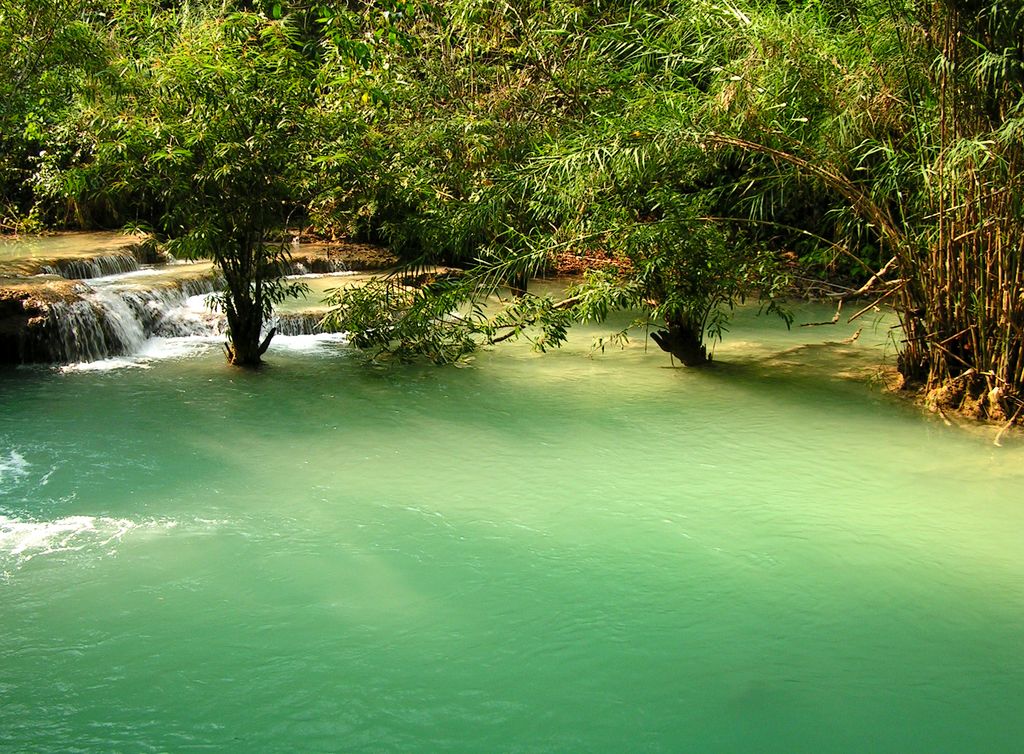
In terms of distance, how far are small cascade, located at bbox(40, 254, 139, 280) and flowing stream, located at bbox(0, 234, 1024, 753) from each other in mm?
3038

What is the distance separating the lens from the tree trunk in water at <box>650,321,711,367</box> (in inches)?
320

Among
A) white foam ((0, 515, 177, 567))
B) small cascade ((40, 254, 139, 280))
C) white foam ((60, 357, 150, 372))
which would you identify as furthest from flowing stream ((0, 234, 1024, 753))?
small cascade ((40, 254, 139, 280))

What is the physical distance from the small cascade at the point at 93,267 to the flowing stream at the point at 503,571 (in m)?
3.04

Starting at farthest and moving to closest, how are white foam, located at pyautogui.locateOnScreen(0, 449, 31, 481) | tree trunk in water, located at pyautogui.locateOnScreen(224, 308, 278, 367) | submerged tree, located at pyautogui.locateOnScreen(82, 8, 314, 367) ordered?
tree trunk in water, located at pyautogui.locateOnScreen(224, 308, 278, 367) → submerged tree, located at pyautogui.locateOnScreen(82, 8, 314, 367) → white foam, located at pyautogui.locateOnScreen(0, 449, 31, 481)

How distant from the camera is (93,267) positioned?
425 inches

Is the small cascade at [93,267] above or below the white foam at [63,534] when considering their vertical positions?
above

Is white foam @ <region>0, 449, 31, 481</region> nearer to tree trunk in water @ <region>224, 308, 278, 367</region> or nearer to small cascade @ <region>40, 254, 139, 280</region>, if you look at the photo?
tree trunk in water @ <region>224, 308, 278, 367</region>

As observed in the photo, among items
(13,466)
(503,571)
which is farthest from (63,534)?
(503,571)

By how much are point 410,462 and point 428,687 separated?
2.52m

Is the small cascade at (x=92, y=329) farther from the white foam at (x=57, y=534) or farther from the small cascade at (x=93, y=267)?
the white foam at (x=57, y=534)

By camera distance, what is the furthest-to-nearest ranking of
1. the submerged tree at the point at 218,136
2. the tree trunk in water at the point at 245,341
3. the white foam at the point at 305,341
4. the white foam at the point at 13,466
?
the white foam at the point at 305,341 → the tree trunk in water at the point at 245,341 → the submerged tree at the point at 218,136 → the white foam at the point at 13,466

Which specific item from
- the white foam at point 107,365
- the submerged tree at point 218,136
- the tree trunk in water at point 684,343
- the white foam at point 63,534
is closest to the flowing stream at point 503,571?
the white foam at point 63,534

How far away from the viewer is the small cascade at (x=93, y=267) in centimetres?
1027

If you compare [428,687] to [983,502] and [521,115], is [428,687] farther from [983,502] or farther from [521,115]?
[521,115]
